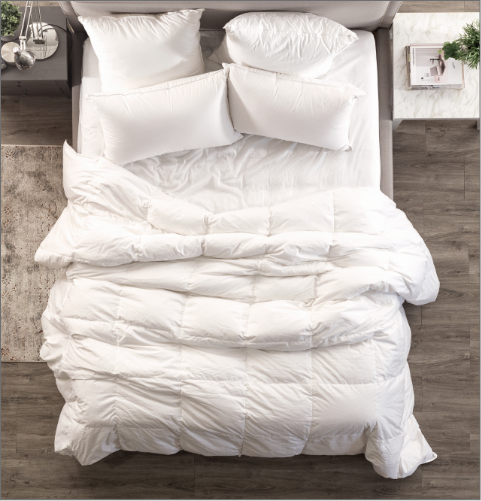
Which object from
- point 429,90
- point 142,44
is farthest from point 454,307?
point 142,44

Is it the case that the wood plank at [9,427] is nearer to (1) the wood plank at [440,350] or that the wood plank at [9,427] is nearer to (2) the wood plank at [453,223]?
(1) the wood plank at [440,350]

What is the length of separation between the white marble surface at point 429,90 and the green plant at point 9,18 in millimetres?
1658

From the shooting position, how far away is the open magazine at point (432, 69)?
191cm

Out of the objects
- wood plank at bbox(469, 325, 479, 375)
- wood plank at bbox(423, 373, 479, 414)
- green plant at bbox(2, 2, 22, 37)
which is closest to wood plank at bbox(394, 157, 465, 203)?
wood plank at bbox(469, 325, 479, 375)

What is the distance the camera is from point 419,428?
204 centimetres

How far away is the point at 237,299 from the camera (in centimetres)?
175

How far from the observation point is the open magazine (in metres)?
1.91

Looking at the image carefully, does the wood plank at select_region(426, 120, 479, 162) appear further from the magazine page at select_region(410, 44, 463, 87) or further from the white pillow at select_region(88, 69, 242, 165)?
the white pillow at select_region(88, 69, 242, 165)

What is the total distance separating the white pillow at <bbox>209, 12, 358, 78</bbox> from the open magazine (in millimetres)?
343

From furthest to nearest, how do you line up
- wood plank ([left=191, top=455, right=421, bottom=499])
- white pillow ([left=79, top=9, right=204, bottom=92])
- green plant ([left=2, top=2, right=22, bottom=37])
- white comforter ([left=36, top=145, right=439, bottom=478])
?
wood plank ([left=191, top=455, right=421, bottom=499]) → green plant ([left=2, top=2, right=22, bottom=37]) → white pillow ([left=79, top=9, right=204, bottom=92]) → white comforter ([left=36, top=145, right=439, bottom=478])

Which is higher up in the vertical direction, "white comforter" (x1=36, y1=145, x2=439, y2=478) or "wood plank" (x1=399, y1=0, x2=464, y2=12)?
"wood plank" (x1=399, y1=0, x2=464, y2=12)

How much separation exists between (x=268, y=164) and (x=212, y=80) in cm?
41

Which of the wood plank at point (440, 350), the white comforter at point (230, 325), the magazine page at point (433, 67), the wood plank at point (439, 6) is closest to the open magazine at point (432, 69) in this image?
the magazine page at point (433, 67)

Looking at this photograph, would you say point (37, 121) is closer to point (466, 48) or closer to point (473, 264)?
point (466, 48)
